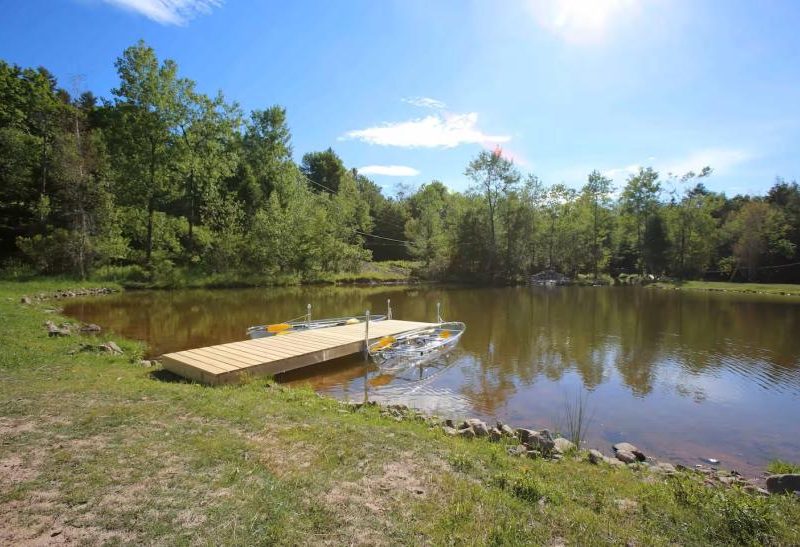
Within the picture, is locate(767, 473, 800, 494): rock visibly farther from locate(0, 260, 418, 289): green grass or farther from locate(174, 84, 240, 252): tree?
locate(174, 84, 240, 252): tree

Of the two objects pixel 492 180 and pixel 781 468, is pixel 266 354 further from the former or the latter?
pixel 492 180

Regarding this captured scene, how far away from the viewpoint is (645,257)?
55.5 metres

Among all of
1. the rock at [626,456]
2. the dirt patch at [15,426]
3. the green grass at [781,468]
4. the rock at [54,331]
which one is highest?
the dirt patch at [15,426]

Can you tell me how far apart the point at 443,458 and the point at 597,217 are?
5907 cm

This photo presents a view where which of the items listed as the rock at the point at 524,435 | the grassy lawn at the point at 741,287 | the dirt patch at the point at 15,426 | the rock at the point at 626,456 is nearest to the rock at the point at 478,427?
the rock at the point at 524,435

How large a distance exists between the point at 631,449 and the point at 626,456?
0.44 m

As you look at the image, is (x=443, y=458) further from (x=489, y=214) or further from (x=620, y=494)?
(x=489, y=214)

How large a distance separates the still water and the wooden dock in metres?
0.51

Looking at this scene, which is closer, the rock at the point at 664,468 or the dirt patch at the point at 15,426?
the dirt patch at the point at 15,426

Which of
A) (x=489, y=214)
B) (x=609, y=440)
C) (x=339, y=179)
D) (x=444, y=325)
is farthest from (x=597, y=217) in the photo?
(x=609, y=440)

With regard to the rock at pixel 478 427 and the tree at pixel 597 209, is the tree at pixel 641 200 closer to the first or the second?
the tree at pixel 597 209

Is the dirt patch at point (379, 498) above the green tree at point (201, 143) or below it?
below

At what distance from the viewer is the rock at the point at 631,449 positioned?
6.96 m

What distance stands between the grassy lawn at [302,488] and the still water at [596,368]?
2871 millimetres
